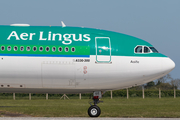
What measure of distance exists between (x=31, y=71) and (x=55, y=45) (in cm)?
244

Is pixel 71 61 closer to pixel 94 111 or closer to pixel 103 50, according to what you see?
pixel 103 50

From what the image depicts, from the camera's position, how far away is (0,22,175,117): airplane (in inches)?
934

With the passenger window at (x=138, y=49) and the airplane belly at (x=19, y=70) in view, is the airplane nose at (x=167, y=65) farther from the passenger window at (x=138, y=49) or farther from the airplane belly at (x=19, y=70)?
the airplane belly at (x=19, y=70)

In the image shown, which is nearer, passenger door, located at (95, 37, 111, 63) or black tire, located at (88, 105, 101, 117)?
passenger door, located at (95, 37, 111, 63)

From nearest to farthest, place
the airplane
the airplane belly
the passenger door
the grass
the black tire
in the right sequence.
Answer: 1. the airplane belly
2. the airplane
3. the passenger door
4. the black tire
5. the grass

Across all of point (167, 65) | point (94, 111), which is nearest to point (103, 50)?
point (94, 111)

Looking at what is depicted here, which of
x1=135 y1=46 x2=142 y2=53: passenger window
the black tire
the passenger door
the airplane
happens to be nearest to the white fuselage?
the airplane

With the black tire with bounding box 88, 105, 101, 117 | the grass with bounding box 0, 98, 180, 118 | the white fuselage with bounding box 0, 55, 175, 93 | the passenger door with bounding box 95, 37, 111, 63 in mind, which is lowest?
the grass with bounding box 0, 98, 180, 118

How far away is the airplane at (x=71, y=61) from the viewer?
2372 cm

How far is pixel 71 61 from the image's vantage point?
78.6 feet

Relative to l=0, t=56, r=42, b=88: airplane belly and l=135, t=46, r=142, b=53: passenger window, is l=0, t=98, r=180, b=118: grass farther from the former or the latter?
l=135, t=46, r=142, b=53: passenger window

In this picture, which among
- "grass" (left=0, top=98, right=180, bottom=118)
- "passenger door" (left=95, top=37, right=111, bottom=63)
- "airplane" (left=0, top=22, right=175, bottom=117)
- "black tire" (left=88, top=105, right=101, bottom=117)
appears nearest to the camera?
"airplane" (left=0, top=22, right=175, bottom=117)

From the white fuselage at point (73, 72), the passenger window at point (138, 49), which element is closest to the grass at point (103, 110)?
the white fuselage at point (73, 72)

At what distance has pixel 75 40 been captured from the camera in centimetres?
2456
